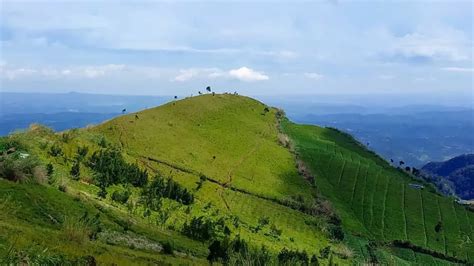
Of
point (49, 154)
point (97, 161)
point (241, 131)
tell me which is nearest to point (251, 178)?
point (241, 131)

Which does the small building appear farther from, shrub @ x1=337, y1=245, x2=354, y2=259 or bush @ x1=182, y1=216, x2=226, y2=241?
bush @ x1=182, y1=216, x2=226, y2=241

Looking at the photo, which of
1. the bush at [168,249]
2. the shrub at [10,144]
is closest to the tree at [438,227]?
the bush at [168,249]

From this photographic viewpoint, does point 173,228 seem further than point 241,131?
No

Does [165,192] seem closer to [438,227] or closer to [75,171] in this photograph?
[75,171]

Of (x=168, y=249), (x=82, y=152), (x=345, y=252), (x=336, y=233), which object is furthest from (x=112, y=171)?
(x=336, y=233)

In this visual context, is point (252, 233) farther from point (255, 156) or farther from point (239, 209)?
point (255, 156)

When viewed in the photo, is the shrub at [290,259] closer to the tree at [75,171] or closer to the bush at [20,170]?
the bush at [20,170]
